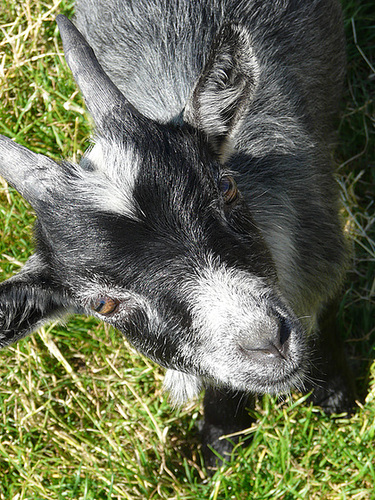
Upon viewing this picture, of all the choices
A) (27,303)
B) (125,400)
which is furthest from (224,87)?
(125,400)

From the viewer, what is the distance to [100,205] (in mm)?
2893

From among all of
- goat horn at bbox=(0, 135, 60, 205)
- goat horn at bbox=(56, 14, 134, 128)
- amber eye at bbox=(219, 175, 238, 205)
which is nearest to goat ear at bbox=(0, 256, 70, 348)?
goat horn at bbox=(0, 135, 60, 205)

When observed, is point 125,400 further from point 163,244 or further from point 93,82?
point 93,82

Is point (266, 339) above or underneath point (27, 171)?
underneath

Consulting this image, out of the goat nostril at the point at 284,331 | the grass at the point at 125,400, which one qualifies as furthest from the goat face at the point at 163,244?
the grass at the point at 125,400

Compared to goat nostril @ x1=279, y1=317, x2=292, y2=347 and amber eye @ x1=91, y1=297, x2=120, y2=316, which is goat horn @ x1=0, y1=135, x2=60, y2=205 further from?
goat nostril @ x1=279, y1=317, x2=292, y2=347

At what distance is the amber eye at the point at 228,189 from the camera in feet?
9.92

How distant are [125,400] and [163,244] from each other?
2238mm

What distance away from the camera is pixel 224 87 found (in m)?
3.03

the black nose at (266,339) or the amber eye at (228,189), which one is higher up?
the amber eye at (228,189)

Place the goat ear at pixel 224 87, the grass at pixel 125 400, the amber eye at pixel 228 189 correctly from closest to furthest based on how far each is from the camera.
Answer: the goat ear at pixel 224 87 < the amber eye at pixel 228 189 < the grass at pixel 125 400

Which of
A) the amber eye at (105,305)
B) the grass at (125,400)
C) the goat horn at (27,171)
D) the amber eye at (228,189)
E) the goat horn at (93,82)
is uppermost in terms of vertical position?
the goat horn at (93,82)

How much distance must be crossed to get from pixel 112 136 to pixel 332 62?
2.09 m

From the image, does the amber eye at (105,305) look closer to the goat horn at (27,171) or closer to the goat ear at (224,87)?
the goat horn at (27,171)
